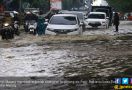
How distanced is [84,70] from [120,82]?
116 inches

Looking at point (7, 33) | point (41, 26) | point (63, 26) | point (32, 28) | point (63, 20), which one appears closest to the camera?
point (7, 33)

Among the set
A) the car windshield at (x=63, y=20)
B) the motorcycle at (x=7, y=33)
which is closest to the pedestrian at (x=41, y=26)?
the car windshield at (x=63, y=20)

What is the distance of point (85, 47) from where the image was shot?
18.9 m

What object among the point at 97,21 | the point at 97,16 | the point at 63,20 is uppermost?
the point at 63,20

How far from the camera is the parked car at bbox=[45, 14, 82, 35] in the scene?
2519cm

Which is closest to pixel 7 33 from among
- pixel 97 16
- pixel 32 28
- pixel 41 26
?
pixel 41 26

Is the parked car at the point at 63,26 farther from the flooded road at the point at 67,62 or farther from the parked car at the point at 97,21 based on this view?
the parked car at the point at 97,21

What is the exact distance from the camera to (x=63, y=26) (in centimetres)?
2542

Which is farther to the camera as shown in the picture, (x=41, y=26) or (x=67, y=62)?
(x=41, y=26)

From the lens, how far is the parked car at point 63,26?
25188mm

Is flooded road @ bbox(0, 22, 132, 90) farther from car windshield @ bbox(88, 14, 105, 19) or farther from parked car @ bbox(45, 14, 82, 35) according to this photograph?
car windshield @ bbox(88, 14, 105, 19)

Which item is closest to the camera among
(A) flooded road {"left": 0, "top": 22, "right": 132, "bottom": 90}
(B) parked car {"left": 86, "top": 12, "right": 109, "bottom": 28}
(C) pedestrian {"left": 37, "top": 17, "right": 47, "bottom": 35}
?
(A) flooded road {"left": 0, "top": 22, "right": 132, "bottom": 90}

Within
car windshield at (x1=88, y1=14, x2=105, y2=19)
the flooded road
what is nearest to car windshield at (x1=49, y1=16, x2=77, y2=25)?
the flooded road

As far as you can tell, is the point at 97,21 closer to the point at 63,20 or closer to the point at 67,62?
the point at 63,20
